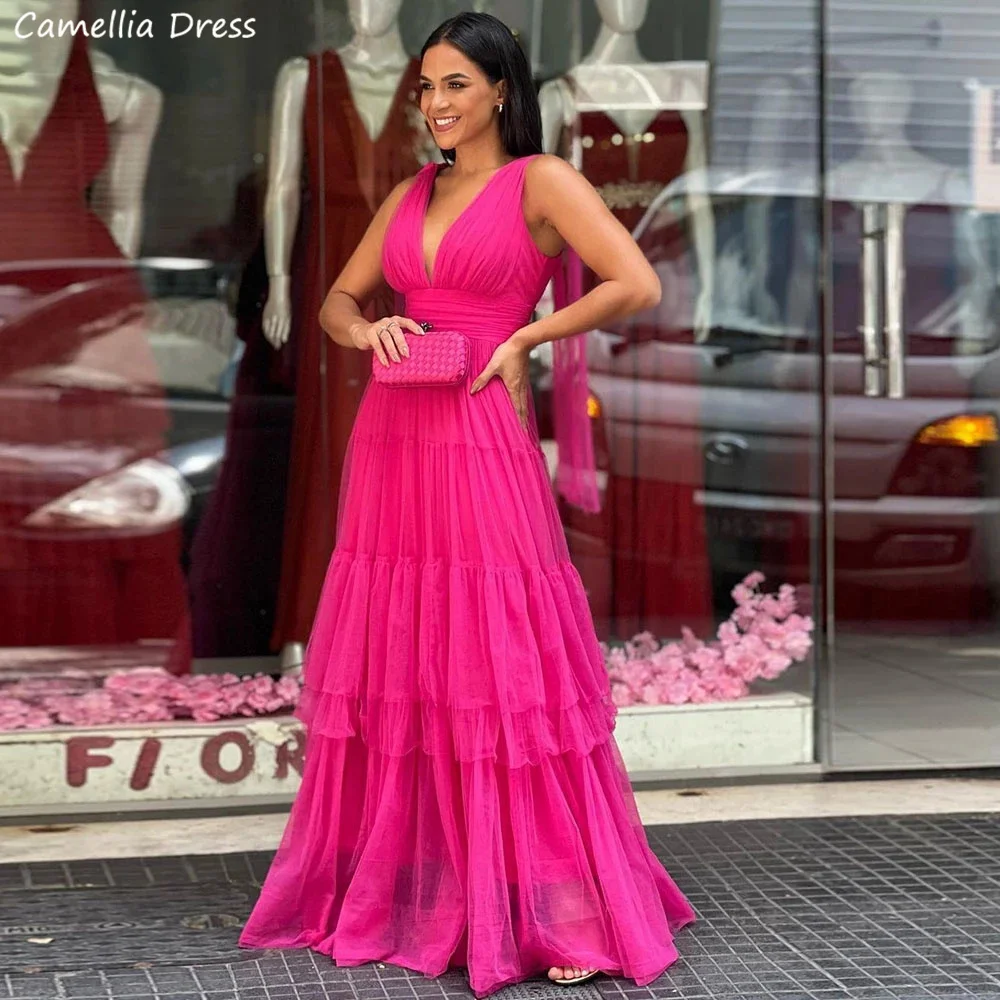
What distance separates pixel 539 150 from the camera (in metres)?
3.86

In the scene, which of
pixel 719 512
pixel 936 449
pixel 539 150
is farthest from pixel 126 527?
pixel 936 449

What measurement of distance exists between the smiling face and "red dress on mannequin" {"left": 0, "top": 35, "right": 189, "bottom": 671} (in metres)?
1.93

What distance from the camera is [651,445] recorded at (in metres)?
5.73

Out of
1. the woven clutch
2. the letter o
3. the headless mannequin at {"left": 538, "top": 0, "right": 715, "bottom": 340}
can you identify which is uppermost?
the headless mannequin at {"left": 538, "top": 0, "right": 715, "bottom": 340}

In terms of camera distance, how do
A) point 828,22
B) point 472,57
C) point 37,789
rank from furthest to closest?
point 828,22, point 37,789, point 472,57

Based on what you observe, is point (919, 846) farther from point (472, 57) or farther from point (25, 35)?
point (25, 35)

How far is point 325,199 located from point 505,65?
177cm

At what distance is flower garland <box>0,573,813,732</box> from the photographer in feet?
17.4

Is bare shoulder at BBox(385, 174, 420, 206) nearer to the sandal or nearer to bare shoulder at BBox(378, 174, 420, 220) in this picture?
bare shoulder at BBox(378, 174, 420, 220)

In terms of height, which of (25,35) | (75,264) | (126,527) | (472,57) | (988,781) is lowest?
(988,781)

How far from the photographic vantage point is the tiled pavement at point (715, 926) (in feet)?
12.0

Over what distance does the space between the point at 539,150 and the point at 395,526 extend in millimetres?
871

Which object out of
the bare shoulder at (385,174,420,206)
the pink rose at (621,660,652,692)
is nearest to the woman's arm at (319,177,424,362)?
the bare shoulder at (385,174,420,206)

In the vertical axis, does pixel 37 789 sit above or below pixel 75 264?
below
